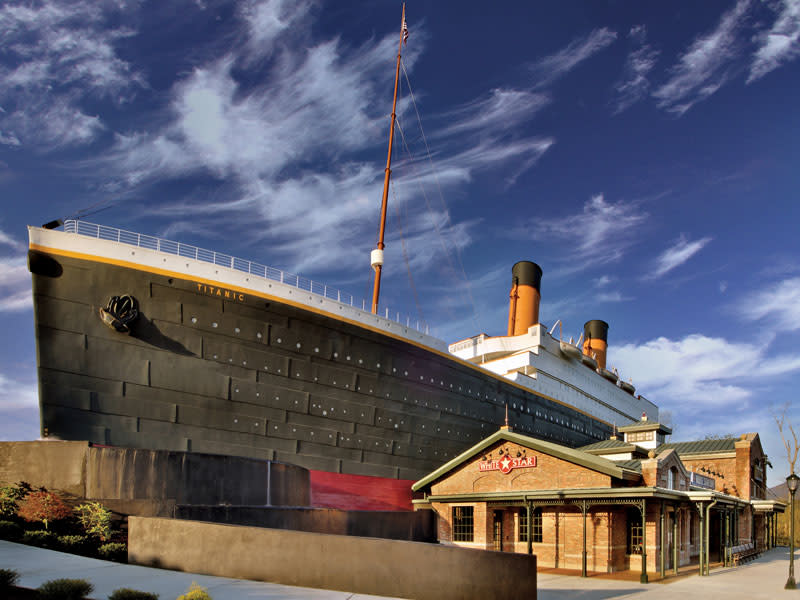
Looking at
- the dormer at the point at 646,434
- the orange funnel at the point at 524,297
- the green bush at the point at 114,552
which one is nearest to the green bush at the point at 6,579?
the green bush at the point at 114,552

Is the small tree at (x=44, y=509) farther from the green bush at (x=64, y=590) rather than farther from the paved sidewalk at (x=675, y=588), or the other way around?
the paved sidewalk at (x=675, y=588)

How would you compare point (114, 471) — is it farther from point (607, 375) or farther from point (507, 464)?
point (607, 375)

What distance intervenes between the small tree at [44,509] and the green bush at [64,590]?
533 cm

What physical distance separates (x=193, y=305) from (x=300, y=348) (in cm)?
492

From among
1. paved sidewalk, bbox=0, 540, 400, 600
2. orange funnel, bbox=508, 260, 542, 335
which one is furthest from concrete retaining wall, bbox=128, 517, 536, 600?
orange funnel, bbox=508, 260, 542, 335

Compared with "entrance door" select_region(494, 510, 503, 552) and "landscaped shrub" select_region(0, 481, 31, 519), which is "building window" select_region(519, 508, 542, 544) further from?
"landscaped shrub" select_region(0, 481, 31, 519)

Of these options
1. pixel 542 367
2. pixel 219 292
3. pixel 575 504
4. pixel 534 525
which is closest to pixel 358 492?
pixel 534 525

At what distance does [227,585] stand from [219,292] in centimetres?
1469

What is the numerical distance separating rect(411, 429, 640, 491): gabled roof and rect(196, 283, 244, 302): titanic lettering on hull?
11965mm

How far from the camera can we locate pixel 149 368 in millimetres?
20766

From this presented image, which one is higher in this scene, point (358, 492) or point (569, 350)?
point (569, 350)

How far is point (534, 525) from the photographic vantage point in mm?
23500

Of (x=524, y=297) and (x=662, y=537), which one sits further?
(x=524, y=297)

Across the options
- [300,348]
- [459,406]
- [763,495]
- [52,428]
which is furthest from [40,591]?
[763,495]
